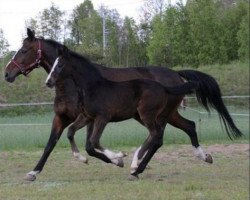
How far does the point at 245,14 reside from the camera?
11.0m

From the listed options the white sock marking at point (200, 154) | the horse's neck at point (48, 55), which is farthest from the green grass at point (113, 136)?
the horse's neck at point (48, 55)

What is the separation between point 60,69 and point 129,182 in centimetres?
167

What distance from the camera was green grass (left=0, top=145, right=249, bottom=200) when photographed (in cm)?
579

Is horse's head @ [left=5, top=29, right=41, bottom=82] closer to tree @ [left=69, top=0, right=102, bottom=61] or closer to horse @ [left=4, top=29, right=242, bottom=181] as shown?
horse @ [left=4, top=29, right=242, bottom=181]

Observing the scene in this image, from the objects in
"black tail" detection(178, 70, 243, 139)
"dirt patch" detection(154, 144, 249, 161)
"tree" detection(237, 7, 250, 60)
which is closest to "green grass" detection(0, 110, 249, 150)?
"dirt patch" detection(154, 144, 249, 161)

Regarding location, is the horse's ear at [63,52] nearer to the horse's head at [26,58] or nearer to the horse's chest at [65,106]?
the horse's chest at [65,106]

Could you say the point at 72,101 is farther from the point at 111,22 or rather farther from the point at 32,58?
the point at 111,22

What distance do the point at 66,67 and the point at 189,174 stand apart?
227 cm

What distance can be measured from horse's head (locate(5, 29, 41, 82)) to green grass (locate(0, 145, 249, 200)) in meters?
1.51

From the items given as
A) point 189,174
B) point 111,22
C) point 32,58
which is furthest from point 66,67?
point 111,22

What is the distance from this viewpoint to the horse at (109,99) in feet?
23.1

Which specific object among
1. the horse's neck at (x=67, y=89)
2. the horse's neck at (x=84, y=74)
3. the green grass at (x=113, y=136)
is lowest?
the green grass at (x=113, y=136)

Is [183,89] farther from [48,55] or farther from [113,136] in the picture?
[113,136]

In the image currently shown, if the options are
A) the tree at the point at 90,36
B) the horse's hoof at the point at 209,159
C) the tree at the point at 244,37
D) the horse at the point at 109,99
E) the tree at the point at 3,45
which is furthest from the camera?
the tree at the point at 3,45
